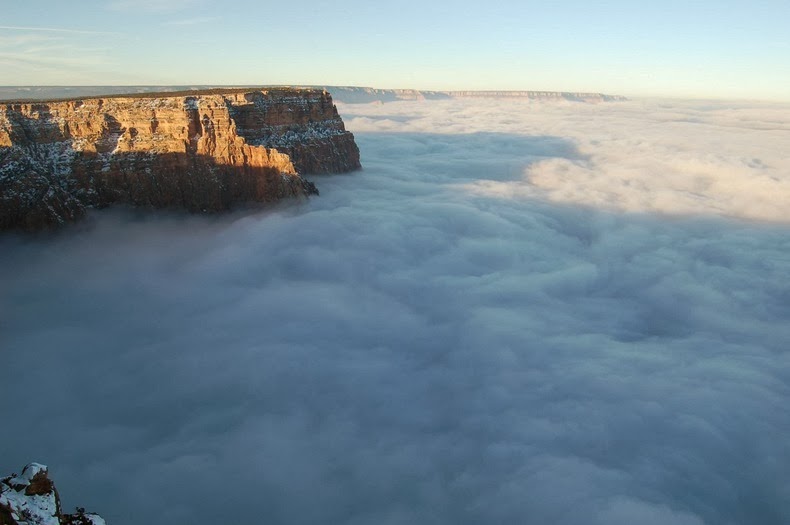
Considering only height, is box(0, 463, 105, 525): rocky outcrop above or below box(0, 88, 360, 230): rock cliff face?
below

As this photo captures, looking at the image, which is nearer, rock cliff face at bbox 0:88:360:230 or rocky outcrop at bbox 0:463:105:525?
rocky outcrop at bbox 0:463:105:525

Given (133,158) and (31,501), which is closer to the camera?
(31,501)

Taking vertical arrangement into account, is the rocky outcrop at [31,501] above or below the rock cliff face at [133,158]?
below

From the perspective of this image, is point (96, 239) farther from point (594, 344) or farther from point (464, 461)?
point (594, 344)

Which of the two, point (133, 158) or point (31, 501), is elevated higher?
point (133, 158)

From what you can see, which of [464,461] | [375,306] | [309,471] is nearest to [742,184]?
[375,306]
